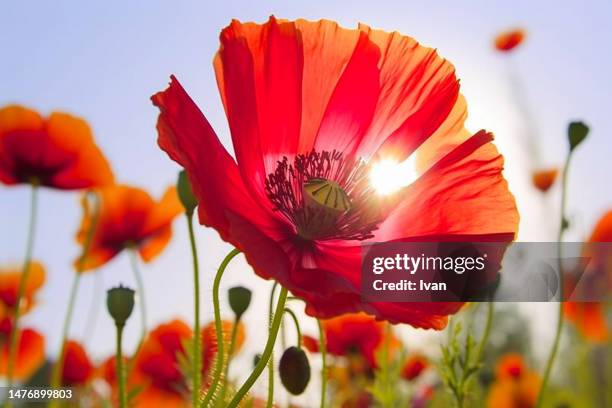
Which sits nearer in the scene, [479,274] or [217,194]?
[217,194]

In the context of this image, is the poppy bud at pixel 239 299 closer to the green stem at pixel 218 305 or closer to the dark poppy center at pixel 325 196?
the dark poppy center at pixel 325 196

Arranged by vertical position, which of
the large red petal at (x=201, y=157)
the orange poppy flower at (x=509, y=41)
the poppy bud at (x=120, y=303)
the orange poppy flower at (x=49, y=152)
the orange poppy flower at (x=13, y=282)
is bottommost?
the poppy bud at (x=120, y=303)

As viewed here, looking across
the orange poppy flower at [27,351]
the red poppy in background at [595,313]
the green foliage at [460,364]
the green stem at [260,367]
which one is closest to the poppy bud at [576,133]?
the green foliage at [460,364]

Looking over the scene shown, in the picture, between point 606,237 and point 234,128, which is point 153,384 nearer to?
point 606,237

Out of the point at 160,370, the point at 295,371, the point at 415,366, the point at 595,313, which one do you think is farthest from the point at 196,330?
the point at 595,313

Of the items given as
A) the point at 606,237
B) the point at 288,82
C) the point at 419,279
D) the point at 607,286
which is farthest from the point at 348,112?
the point at 607,286

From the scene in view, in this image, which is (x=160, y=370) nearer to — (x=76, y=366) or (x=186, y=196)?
(x=76, y=366)

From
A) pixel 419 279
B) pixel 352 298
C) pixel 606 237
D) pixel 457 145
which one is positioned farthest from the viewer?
pixel 606 237
